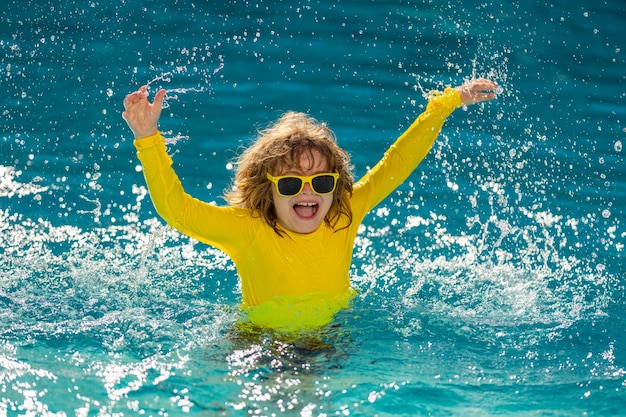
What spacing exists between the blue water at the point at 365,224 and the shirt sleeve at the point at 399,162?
48 cm

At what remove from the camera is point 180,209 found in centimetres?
354

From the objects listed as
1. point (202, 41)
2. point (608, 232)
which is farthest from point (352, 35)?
point (608, 232)

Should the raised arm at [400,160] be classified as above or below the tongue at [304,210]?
above

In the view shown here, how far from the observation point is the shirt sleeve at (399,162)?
3979mm

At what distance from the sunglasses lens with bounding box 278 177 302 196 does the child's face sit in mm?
31

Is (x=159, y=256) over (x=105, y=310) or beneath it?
over

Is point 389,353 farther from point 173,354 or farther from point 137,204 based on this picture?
point 137,204

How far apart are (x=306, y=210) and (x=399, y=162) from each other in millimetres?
498

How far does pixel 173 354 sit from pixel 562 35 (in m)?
5.33

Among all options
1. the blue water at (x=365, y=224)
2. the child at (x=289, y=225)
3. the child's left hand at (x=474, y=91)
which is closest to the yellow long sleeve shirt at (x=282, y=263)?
the child at (x=289, y=225)

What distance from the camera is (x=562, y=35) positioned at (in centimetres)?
806

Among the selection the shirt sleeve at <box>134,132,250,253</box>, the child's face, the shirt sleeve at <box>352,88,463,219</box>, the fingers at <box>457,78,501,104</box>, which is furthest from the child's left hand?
the shirt sleeve at <box>134,132,250,253</box>

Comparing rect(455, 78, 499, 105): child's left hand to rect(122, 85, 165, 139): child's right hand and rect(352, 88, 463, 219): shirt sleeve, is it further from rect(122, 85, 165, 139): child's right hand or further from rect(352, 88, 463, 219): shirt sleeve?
rect(122, 85, 165, 139): child's right hand

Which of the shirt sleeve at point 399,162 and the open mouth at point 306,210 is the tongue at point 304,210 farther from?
the shirt sleeve at point 399,162
